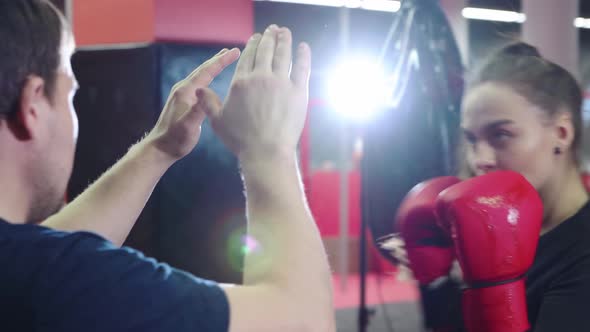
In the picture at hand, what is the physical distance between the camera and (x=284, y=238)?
63cm

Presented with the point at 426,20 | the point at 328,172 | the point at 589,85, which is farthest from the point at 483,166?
the point at 589,85

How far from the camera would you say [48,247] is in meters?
0.62

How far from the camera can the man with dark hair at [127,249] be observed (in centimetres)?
60

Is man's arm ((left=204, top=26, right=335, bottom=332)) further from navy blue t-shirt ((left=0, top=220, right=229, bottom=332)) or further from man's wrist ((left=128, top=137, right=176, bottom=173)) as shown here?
man's wrist ((left=128, top=137, right=176, bottom=173))

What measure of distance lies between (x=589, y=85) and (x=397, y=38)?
17.1 ft

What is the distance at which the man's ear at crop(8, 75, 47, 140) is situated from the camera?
26.6 inches

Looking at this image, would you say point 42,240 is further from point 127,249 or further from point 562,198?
point 562,198

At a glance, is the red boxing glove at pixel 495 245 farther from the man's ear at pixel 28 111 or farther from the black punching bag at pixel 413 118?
the black punching bag at pixel 413 118

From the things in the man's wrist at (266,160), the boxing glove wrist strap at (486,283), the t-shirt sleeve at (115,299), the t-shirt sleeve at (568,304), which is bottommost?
the t-shirt sleeve at (568,304)

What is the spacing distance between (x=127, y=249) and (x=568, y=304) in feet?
2.36

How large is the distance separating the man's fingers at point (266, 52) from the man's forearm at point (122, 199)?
11.5 inches

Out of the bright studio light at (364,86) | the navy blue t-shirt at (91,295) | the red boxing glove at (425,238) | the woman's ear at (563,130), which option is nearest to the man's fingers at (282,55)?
the navy blue t-shirt at (91,295)

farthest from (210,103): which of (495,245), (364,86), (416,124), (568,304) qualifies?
(364,86)

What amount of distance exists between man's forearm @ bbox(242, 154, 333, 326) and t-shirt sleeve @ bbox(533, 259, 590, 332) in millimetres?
503
